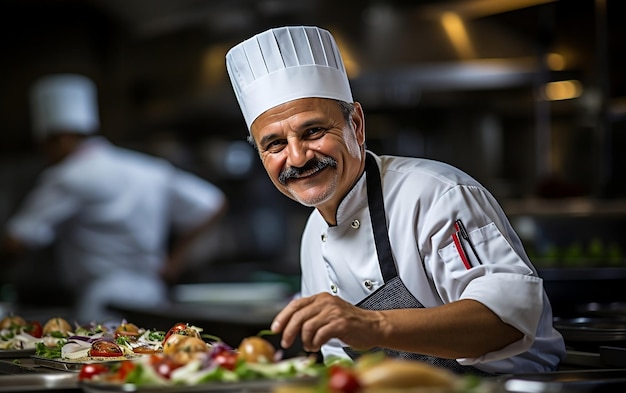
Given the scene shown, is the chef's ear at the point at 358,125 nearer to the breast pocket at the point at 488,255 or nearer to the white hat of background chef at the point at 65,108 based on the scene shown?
the breast pocket at the point at 488,255

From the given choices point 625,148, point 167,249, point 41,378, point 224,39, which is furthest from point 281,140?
point 167,249

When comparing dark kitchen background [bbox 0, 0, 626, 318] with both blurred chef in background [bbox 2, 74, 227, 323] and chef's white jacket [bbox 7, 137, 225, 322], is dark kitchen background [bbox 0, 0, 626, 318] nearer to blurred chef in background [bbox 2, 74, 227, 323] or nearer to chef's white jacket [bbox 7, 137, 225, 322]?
blurred chef in background [bbox 2, 74, 227, 323]

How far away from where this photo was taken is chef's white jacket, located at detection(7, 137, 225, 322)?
598cm

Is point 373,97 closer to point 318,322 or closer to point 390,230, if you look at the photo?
point 390,230

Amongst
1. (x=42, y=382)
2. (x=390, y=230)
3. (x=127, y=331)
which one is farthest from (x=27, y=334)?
(x=390, y=230)

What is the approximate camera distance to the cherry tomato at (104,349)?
223 cm

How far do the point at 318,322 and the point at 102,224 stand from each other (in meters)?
4.50

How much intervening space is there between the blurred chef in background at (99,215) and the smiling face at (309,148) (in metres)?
3.60

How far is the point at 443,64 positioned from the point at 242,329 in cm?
253

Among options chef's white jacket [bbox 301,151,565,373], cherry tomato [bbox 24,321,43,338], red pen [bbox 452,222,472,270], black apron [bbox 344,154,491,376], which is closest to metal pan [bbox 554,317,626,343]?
chef's white jacket [bbox 301,151,565,373]

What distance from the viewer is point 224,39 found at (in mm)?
6996

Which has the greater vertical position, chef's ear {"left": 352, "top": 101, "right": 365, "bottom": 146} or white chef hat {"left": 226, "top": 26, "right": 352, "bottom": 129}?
white chef hat {"left": 226, "top": 26, "right": 352, "bottom": 129}

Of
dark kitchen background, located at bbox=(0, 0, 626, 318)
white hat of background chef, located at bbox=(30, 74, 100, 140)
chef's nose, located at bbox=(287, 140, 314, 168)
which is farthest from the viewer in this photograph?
white hat of background chef, located at bbox=(30, 74, 100, 140)

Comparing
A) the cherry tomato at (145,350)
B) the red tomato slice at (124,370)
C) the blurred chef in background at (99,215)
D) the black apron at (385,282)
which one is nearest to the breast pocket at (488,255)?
the black apron at (385,282)
